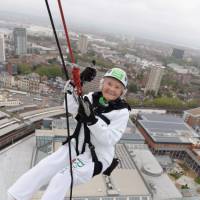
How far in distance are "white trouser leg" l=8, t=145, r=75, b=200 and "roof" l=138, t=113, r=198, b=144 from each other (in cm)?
1000

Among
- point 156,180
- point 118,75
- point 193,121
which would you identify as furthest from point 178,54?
point 118,75

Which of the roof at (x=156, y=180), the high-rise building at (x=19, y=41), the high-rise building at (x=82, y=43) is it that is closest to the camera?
Answer: the roof at (x=156, y=180)

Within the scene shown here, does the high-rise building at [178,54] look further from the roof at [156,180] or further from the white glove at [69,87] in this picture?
the white glove at [69,87]

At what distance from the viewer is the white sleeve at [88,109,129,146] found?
4.61 feet

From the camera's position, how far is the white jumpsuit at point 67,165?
1.44 m

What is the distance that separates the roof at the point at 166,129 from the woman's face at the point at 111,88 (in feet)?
32.7

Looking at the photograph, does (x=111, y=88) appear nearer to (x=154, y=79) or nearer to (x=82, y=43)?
(x=154, y=79)

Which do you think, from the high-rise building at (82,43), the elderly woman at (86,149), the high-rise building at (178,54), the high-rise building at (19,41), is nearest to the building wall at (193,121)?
the elderly woman at (86,149)

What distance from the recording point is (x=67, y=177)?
151 cm

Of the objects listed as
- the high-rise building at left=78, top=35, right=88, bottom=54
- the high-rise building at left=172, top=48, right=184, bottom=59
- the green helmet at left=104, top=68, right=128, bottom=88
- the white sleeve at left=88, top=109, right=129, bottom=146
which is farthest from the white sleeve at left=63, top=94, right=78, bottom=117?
the high-rise building at left=172, top=48, right=184, bottom=59

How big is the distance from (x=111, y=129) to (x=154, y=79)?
20.6 metres

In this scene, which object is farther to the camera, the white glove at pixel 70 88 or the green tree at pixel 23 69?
the green tree at pixel 23 69

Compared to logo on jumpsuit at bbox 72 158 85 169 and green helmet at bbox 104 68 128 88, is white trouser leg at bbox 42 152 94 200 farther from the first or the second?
green helmet at bbox 104 68 128 88

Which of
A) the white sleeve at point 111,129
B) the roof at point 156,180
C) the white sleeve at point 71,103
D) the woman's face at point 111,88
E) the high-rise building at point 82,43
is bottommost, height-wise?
the roof at point 156,180
